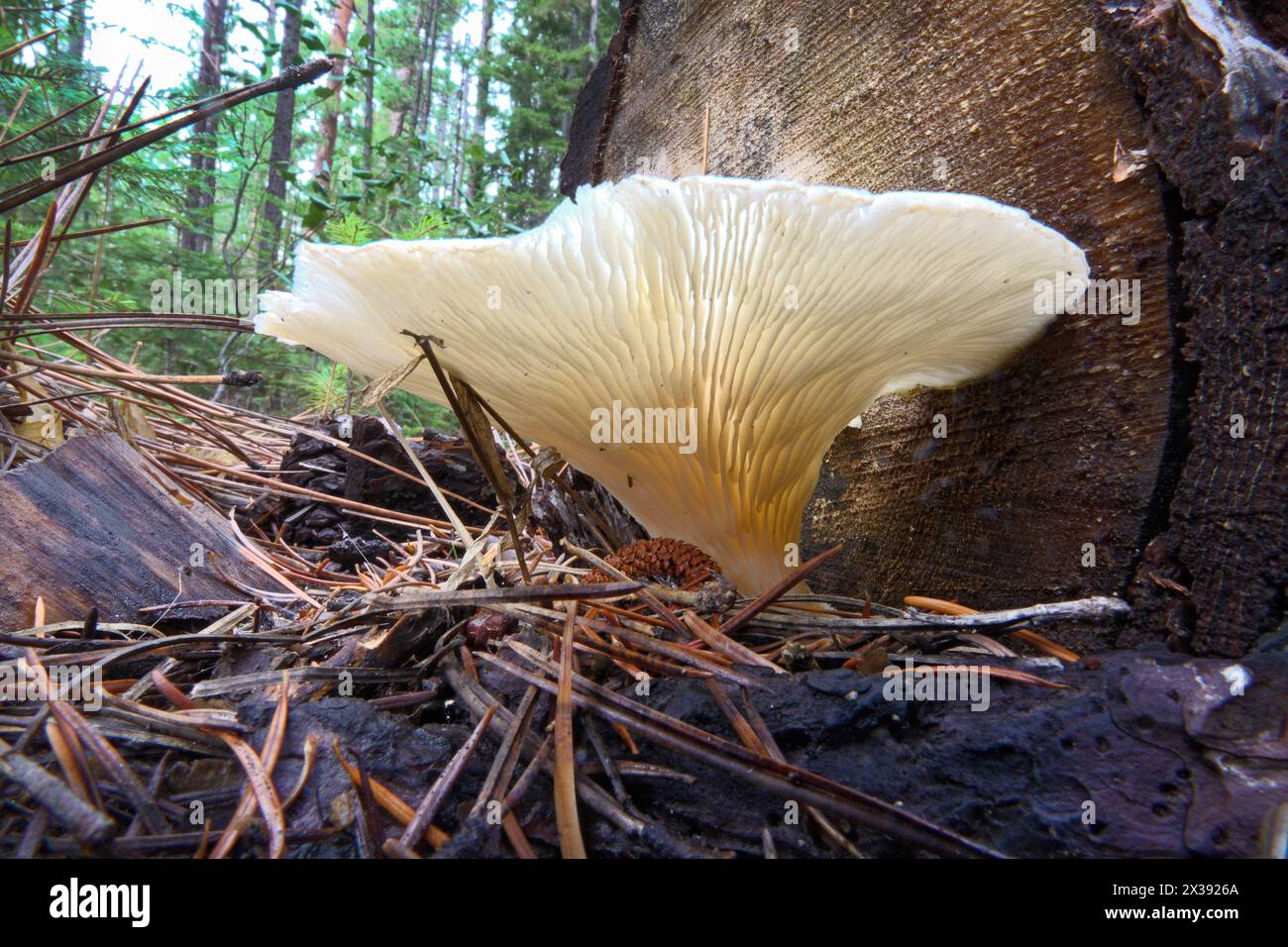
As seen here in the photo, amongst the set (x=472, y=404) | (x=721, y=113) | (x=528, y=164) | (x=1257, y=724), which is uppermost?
(x=528, y=164)

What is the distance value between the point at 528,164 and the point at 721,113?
1256 centimetres

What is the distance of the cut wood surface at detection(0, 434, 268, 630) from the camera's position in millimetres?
1545

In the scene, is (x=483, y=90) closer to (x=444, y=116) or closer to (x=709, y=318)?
(x=444, y=116)

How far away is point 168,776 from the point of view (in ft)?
3.23

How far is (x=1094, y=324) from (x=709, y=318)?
2.44 feet

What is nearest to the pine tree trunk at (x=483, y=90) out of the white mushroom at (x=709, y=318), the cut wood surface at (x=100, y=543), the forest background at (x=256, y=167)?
the forest background at (x=256, y=167)

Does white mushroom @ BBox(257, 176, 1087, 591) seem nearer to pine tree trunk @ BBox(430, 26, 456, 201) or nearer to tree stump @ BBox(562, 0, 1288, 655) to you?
tree stump @ BBox(562, 0, 1288, 655)

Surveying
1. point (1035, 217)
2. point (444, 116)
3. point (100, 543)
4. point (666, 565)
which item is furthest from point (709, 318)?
point (444, 116)

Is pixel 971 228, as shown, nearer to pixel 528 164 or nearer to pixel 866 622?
pixel 866 622

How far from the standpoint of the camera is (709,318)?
134 centimetres

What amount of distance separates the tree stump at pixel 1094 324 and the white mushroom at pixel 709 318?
0.57 feet

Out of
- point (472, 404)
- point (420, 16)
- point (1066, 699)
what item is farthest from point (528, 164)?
point (1066, 699)

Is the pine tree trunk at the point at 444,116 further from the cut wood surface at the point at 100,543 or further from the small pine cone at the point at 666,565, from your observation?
the small pine cone at the point at 666,565

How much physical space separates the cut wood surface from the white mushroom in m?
0.65
